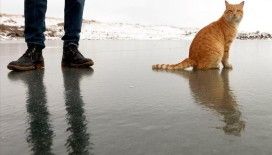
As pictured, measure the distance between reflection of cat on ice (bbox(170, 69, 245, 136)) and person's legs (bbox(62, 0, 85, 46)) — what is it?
157cm

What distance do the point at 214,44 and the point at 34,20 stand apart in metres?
1.89

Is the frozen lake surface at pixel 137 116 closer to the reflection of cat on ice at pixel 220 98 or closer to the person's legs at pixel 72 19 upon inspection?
the reflection of cat on ice at pixel 220 98

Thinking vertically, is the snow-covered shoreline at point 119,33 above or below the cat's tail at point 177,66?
below

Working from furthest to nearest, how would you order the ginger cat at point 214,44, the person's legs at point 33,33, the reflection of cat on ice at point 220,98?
the ginger cat at point 214,44 → the person's legs at point 33,33 → the reflection of cat on ice at point 220,98

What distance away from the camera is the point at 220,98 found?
236cm

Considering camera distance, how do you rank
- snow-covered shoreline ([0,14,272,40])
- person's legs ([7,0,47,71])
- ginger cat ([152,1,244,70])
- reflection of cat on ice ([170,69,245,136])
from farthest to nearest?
snow-covered shoreline ([0,14,272,40]), ginger cat ([152,1,244,70]), person's legs ([7,0,47,71]), reflection of cat on ice ([170,69,245,136])

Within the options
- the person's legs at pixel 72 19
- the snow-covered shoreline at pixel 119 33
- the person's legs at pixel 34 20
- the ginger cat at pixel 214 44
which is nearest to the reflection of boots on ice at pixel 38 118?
the person's legs at pixel 34 20

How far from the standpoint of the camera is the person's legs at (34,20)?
163 inches

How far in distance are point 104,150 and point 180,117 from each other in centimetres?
55

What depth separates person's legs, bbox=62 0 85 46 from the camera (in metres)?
4.40

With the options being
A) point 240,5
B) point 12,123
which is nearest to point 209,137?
point 12,123

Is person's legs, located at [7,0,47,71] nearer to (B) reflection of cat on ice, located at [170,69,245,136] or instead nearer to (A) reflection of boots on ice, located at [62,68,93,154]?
(A) reflection of boots on ice, located at [62,68,93,154]

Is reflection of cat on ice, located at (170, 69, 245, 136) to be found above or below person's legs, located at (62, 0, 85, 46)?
below

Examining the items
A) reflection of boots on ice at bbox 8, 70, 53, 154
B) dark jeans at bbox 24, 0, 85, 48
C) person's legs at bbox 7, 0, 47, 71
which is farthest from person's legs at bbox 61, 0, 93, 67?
reflection of boots on ice at bbox 8, 70, 53, 154
